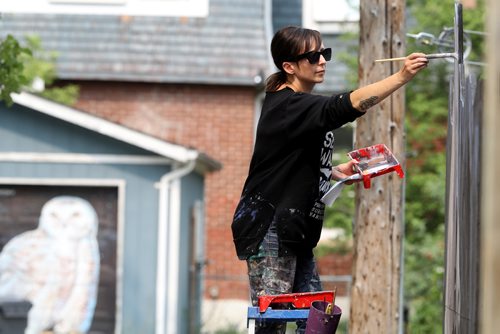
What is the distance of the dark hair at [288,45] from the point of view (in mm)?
5297

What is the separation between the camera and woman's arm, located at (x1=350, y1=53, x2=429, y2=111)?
15.4ft

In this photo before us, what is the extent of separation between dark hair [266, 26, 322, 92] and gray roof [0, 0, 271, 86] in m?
16.2

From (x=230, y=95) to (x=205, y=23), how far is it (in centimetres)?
132

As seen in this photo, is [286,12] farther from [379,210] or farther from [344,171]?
[344,171]

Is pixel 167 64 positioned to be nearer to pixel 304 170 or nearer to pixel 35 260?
pixel 35 260

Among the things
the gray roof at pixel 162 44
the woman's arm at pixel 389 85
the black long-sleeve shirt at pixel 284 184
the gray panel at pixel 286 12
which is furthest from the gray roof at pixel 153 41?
the woman's arm at pixel 389 85

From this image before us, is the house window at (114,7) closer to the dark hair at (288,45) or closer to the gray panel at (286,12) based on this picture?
the gray panel at (286,12)

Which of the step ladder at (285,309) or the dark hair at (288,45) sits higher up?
the dark hair at (288,45)

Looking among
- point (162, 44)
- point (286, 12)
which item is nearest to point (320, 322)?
point (162, 44)

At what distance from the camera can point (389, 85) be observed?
478 cm

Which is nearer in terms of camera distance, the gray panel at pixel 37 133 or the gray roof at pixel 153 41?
the gray panel at pixel 37 133

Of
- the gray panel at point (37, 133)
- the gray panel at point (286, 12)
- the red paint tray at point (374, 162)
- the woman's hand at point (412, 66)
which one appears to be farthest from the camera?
the gray panel at point (286, 12)

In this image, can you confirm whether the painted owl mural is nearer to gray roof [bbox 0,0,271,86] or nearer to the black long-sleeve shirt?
gray roof [bbox 0,0,271,86]

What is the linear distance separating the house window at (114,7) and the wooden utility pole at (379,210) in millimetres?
13442
